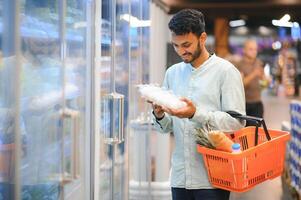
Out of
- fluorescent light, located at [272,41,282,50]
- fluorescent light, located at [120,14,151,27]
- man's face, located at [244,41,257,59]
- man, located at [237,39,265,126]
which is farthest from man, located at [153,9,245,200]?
fluorescent light, located at [272,41,282,50]

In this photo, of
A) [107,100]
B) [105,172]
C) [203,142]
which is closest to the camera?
[203,142]

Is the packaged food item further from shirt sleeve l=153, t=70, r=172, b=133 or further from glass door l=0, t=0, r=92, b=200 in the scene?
glass door l=0, t=0, r=92, b=200

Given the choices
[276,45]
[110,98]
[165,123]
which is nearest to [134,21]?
[110,98]

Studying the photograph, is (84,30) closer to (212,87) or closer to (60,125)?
(60,125)

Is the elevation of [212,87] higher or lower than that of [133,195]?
higher

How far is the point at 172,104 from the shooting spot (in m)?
2.24

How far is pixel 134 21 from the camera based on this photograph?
177 inches

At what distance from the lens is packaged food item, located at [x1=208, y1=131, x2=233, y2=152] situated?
2307 millimetres

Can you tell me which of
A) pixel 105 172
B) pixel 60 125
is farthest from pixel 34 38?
pixel 105 172

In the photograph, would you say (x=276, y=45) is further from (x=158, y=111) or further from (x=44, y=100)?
(x=44, y=100)

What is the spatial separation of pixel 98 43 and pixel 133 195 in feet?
8.04

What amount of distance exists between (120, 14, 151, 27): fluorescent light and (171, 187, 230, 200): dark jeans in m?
1.77

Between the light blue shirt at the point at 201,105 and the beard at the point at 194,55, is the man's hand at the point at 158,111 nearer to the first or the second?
the light blue shirt at the point at 201,105

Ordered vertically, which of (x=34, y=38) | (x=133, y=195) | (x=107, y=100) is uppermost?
(x=34, y=38)
